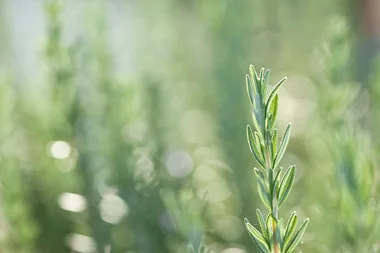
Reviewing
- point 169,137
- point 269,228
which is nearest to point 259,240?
point 269,228

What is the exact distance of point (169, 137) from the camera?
496 mm

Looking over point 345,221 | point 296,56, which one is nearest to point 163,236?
point 345,221

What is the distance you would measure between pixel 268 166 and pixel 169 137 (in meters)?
0.31

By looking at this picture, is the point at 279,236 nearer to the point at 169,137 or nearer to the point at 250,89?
the point at 250,89

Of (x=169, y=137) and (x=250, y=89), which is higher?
(x=169, y=137)

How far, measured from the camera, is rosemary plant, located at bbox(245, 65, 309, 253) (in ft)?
0.60

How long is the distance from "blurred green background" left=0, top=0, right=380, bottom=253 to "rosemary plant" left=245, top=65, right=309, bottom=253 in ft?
0.16

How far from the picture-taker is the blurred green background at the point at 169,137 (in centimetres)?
32

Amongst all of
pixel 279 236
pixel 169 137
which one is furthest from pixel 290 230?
pixel 169 137

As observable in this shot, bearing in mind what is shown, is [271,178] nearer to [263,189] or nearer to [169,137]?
[263,189]

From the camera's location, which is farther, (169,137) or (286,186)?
(169,137)

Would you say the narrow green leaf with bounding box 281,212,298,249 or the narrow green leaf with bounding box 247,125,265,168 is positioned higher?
the narrow green leaf with bounding box 247,125,265,168

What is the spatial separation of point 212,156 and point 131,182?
0.16 meters

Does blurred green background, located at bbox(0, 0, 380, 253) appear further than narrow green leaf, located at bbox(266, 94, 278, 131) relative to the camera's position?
Yes
